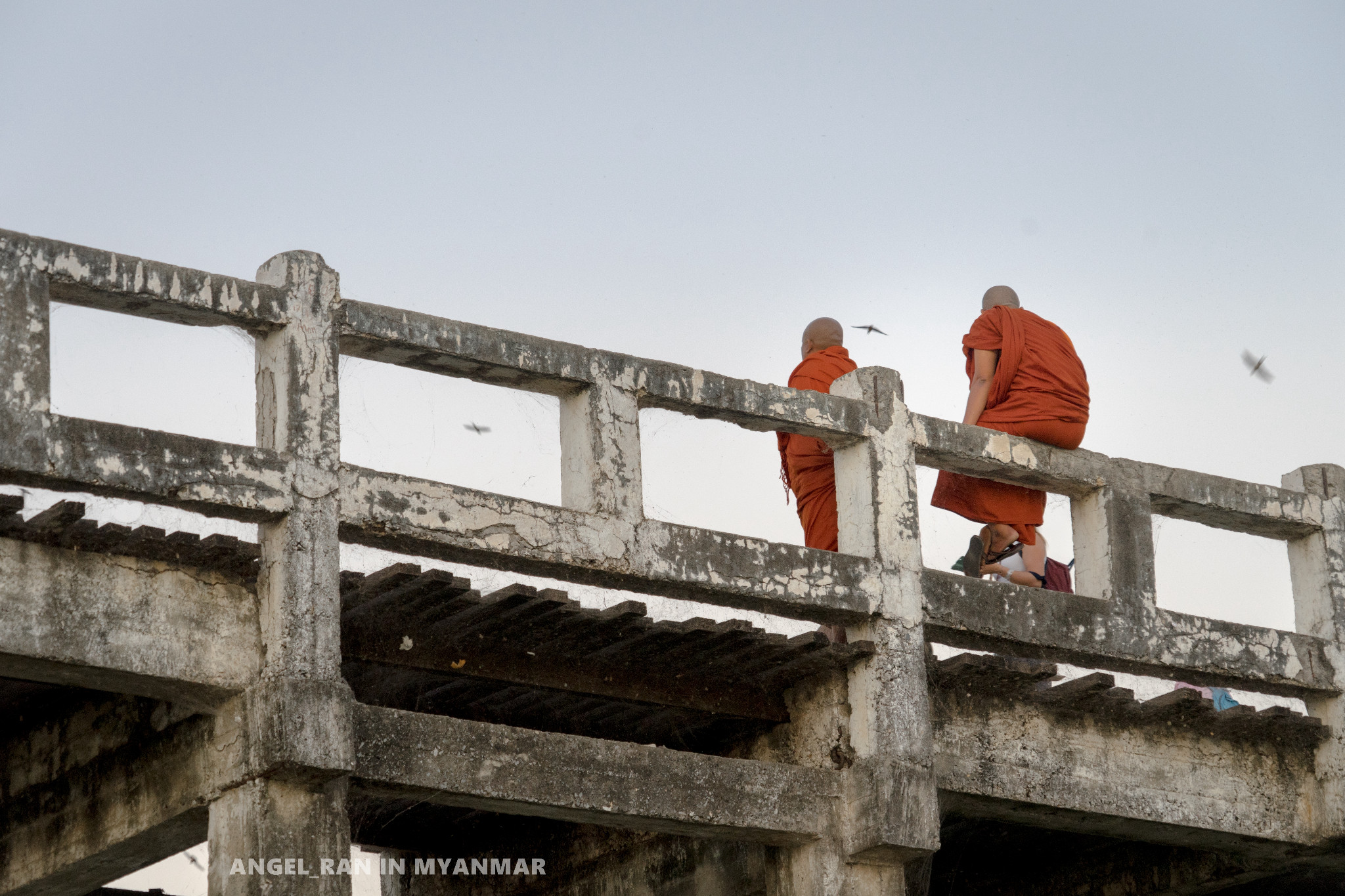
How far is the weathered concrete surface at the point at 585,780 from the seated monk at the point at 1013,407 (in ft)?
5.60

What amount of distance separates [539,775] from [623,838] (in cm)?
243

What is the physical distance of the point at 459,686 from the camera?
312 inches

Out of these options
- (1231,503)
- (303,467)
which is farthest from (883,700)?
(303,467)

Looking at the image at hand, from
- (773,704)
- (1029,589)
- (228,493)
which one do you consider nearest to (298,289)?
(228,493)

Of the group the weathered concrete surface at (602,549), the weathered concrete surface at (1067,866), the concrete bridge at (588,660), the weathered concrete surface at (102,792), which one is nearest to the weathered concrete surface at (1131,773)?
the concrete bridge at (588,660)

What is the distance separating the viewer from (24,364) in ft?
20.5

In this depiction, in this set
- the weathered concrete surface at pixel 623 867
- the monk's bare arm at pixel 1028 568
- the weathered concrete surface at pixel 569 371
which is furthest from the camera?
the monk's bare arm at pixel 1028 568

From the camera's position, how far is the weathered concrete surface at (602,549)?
6.75 metres

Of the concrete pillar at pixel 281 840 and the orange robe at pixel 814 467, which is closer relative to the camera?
the concrete pillar at pixel 281 840

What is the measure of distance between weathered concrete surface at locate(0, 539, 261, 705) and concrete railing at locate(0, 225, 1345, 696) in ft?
0.83

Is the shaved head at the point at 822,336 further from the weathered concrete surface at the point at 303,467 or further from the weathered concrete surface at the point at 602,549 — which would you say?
the weathered concrete surface at the point at 303,467

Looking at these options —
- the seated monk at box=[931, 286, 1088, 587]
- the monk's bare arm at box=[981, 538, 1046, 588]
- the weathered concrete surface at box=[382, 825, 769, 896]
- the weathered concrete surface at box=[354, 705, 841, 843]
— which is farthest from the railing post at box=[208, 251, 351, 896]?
the monk's bare arm at box=[981, 538, 1046, 588]

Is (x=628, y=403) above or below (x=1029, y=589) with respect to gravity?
above

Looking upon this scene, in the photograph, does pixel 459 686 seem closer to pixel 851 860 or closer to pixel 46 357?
pixel 851 860
